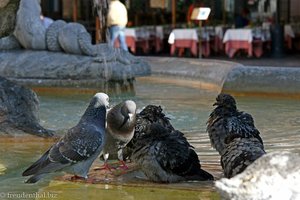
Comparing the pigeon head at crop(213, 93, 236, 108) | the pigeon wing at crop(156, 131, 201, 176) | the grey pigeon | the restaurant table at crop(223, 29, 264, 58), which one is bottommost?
the restaurant table at crop(223, 29, 264, 58)

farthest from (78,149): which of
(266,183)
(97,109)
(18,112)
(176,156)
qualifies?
(18,112)

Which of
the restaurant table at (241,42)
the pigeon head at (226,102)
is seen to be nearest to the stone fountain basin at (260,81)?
the pigeon head at (226,102)

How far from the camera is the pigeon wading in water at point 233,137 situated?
4.77 m

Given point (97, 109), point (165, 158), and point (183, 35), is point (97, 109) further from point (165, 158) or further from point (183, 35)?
point (183, 35)

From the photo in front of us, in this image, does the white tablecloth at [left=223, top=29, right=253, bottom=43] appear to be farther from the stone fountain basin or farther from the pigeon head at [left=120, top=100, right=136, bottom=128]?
the pigeon head at [left=120, top=100, right=136, bottom=128]

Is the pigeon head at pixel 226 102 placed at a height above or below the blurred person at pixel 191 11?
above

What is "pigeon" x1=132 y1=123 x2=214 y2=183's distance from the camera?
5250 millimetres

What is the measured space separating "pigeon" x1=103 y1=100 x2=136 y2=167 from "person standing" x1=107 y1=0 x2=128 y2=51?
1172cm

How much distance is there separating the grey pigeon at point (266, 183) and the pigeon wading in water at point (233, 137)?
1587mm

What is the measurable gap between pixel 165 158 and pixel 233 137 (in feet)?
1.66

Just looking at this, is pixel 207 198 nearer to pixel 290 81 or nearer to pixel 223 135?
pixel 223 135

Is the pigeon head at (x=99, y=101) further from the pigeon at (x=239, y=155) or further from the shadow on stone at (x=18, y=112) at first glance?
the shadow on stone at (x=18, y=112)

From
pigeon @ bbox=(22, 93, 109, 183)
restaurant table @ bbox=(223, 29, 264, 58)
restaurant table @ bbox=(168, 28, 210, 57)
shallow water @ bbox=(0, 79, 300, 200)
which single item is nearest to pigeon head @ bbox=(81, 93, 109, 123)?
pigeon @ bbox=(22, 93, 109, 183)

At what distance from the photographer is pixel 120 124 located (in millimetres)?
5414
